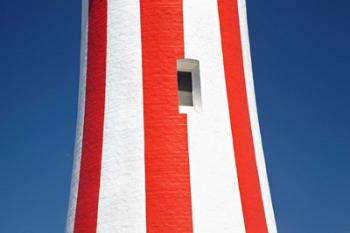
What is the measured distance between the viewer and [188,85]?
39.4 feet

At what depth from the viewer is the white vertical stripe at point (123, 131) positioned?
1078cm

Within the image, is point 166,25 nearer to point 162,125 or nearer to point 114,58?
point 114,58

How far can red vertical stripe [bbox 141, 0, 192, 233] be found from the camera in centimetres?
1064

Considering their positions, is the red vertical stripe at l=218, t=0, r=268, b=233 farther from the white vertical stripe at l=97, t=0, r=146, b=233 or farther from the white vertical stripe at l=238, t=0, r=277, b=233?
the white vertical stripe at l=97, t=0, r=146, b=233

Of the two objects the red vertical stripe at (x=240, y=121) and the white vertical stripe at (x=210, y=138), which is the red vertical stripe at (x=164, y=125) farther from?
the red vertical stripe at (x=240, y=121)

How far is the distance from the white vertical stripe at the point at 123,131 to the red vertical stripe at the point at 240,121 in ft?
5.69

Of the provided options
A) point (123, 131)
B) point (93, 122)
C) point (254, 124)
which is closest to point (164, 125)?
point (123, 131)

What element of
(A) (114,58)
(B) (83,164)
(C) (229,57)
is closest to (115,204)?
(B) (83,164)

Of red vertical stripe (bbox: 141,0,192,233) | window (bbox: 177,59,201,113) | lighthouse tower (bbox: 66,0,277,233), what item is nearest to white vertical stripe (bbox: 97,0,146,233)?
lighthouse tower (bbox: 66,0,277,233)

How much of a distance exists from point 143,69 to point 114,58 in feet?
2.40

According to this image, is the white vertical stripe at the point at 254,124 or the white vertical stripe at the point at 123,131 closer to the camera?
the white vertical stripe at the point at 123,131

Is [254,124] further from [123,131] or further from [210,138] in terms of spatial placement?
[123,131]

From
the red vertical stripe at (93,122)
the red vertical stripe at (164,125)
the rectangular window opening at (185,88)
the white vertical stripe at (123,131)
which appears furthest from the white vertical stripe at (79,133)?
the rectangular window opening at (185,88)

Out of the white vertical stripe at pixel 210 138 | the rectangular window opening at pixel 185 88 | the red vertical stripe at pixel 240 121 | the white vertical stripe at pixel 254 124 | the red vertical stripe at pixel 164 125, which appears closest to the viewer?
the red vertical stripe at pixel 164 125
